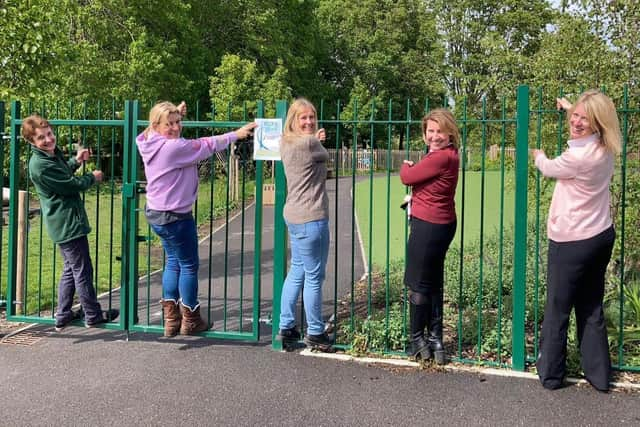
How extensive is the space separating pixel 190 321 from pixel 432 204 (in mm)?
2236

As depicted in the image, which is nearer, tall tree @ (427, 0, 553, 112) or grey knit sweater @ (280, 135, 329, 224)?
grey knit sweater @ (280, 135, 329, 224)

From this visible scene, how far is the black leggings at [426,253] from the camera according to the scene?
4.47m

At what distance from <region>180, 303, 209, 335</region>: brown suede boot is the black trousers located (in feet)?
8.81

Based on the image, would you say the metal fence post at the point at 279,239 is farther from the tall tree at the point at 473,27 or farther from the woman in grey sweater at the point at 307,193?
the tall tree at the point at 473,27

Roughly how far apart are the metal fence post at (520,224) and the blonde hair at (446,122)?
19.8 inches

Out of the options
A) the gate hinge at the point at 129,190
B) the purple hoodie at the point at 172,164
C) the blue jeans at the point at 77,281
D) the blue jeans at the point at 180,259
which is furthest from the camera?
the gate hinge at the point at 129,190

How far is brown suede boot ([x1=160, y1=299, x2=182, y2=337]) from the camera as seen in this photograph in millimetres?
5254

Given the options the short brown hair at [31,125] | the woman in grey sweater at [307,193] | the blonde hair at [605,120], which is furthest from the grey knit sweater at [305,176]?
the short brown hair at [31,125]

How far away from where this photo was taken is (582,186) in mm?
4086

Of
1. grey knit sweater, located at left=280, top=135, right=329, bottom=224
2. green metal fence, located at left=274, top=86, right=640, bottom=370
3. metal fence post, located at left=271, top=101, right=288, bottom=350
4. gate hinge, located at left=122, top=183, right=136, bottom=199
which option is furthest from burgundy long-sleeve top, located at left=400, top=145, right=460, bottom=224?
gate hinge, located at left=122, top=183, right=136, bottom=199

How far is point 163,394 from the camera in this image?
436 centimetres

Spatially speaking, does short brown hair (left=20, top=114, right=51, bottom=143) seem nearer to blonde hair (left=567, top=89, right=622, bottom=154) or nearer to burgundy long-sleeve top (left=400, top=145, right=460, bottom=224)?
burgundy long-sleeve top (left=400, top=145, right=460, bottom=224)

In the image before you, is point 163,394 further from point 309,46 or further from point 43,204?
point 309,46

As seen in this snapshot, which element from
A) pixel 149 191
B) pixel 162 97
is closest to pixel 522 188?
pixel 149 191
